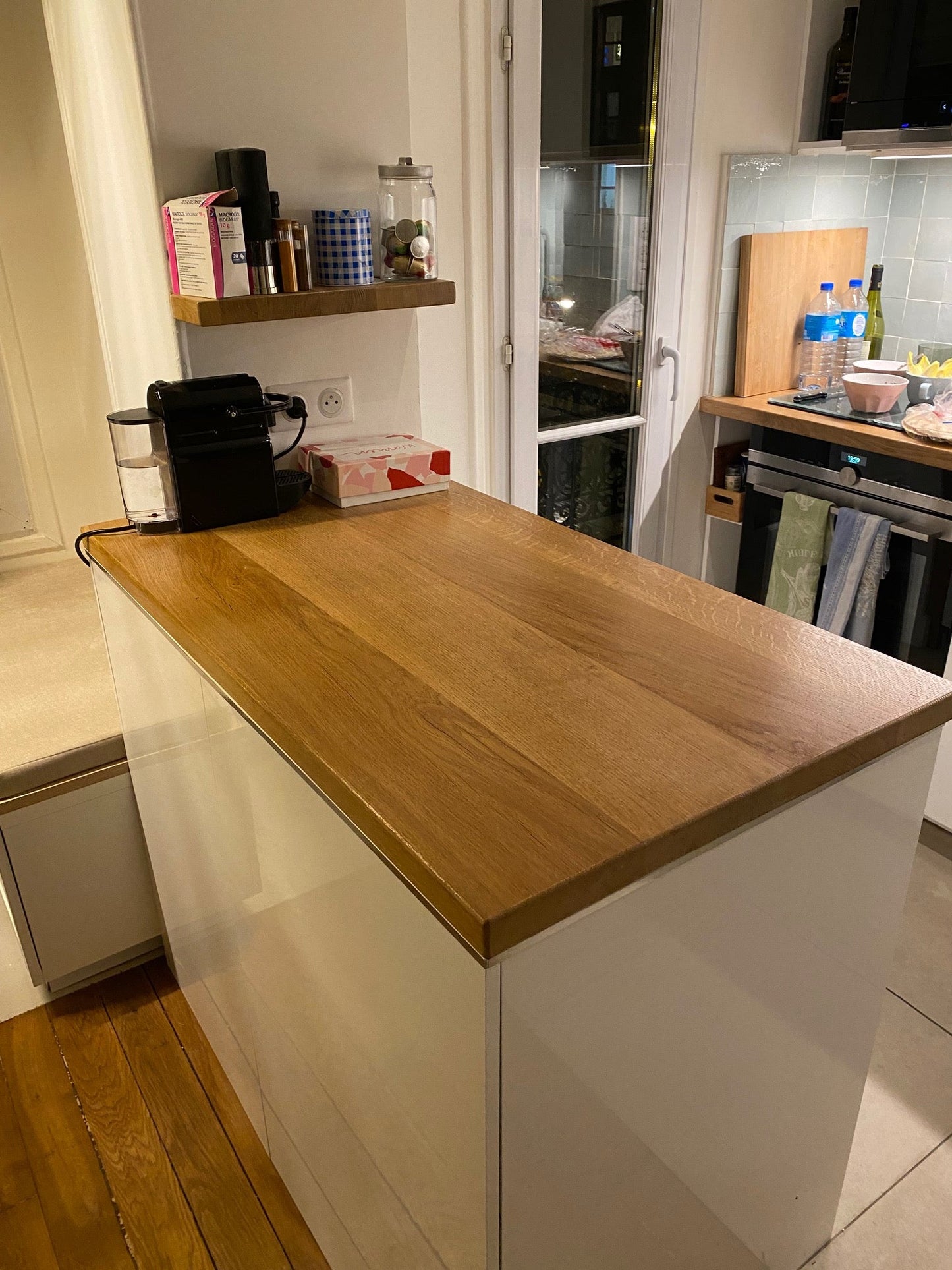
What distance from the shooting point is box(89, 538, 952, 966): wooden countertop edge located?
73cm

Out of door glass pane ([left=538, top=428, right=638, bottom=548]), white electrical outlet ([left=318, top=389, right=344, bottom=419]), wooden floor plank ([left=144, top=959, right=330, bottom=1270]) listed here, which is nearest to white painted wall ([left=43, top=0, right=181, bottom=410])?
white electrical outlet ([left=318, top=389, right=344, bottom=419])

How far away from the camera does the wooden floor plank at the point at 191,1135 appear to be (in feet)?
4.96

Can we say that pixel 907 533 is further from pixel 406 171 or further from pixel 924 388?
pixel 406 171

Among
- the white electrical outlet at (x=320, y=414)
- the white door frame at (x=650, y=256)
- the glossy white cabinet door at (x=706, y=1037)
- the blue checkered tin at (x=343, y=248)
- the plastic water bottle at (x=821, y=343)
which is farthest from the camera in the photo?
the plastic water bottle at (x=821, y=343)

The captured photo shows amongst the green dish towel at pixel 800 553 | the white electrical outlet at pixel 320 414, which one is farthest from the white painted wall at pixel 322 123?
the green dish towel at pixel 800 553

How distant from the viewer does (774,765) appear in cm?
89

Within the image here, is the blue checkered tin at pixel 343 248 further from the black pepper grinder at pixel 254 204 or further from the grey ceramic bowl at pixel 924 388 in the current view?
the grey ceramic bowl at pixel 924 388

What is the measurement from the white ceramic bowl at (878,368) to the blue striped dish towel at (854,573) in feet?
1.49

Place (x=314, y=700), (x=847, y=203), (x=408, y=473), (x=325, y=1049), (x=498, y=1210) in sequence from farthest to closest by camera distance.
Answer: (x=847, y=203) < (x=408, y=473) < (x=325, y=1049) < (x=314, y=700) < (x=498, y=1210)

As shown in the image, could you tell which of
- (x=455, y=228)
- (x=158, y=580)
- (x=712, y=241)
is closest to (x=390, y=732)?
(x=158, y=580)

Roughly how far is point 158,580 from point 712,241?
70.5 inches

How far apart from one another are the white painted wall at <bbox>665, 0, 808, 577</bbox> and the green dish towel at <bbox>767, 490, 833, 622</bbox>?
1.20 feet

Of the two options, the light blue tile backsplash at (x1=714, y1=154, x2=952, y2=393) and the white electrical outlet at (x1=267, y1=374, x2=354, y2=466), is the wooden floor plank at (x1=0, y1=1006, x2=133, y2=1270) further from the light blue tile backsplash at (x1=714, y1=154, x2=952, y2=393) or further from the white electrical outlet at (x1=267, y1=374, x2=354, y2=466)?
the light blue tile backsplash at (x1=714, y1=154, x2=952, y2=393)

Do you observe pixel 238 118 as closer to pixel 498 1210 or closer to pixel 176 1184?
pixel 498 1210
